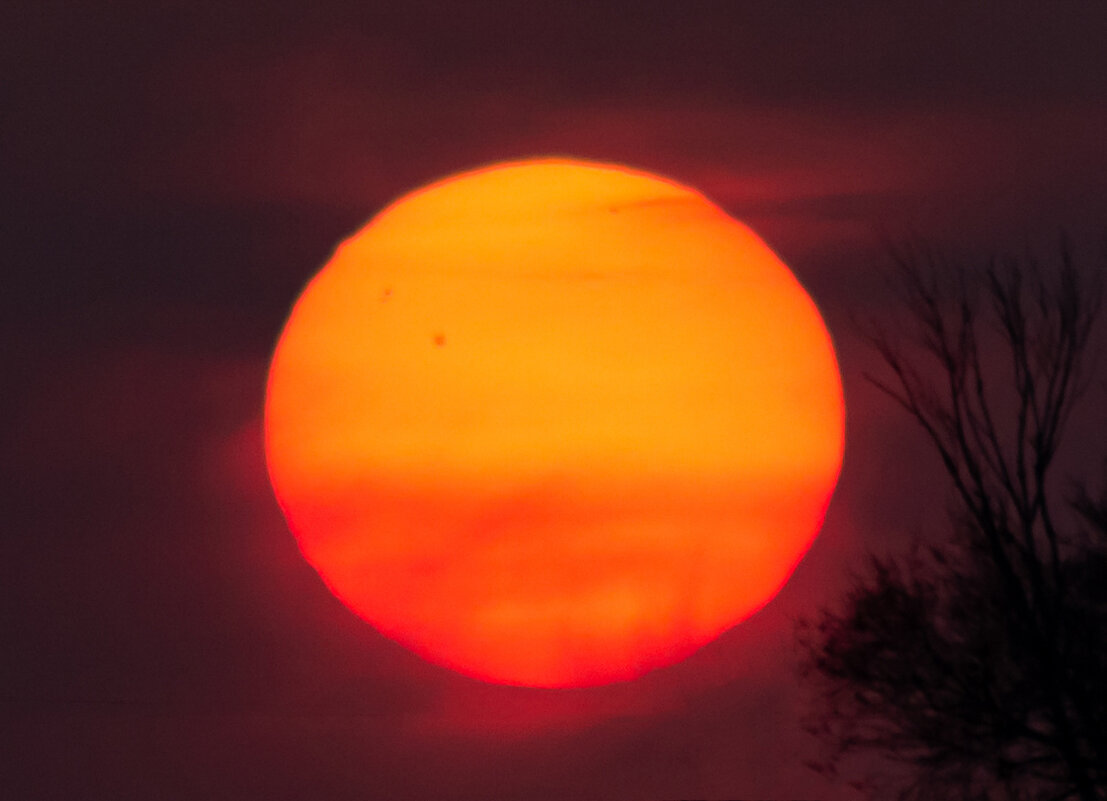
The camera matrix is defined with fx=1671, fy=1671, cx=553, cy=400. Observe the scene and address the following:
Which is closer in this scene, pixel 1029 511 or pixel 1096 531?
pixel 1029 511

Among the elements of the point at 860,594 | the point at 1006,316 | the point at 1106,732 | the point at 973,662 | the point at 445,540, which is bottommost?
the point at 1106,732

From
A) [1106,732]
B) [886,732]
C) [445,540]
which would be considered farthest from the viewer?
[445,540]

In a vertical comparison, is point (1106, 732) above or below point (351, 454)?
below

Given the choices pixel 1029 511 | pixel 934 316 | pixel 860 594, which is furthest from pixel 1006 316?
pixel 860 594

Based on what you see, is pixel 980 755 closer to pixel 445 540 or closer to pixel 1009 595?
pixel 1009 595

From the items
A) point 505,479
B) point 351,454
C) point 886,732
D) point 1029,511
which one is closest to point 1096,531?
point 1029,511

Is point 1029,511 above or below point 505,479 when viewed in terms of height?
below

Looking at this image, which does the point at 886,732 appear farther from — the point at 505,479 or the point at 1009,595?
the point at 505,479

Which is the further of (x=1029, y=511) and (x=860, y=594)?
(x=860, y=594)

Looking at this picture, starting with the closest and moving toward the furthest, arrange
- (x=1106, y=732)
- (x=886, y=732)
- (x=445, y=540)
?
(x=1106, y=732), (x=886, y=732), (x=445, y=540)
